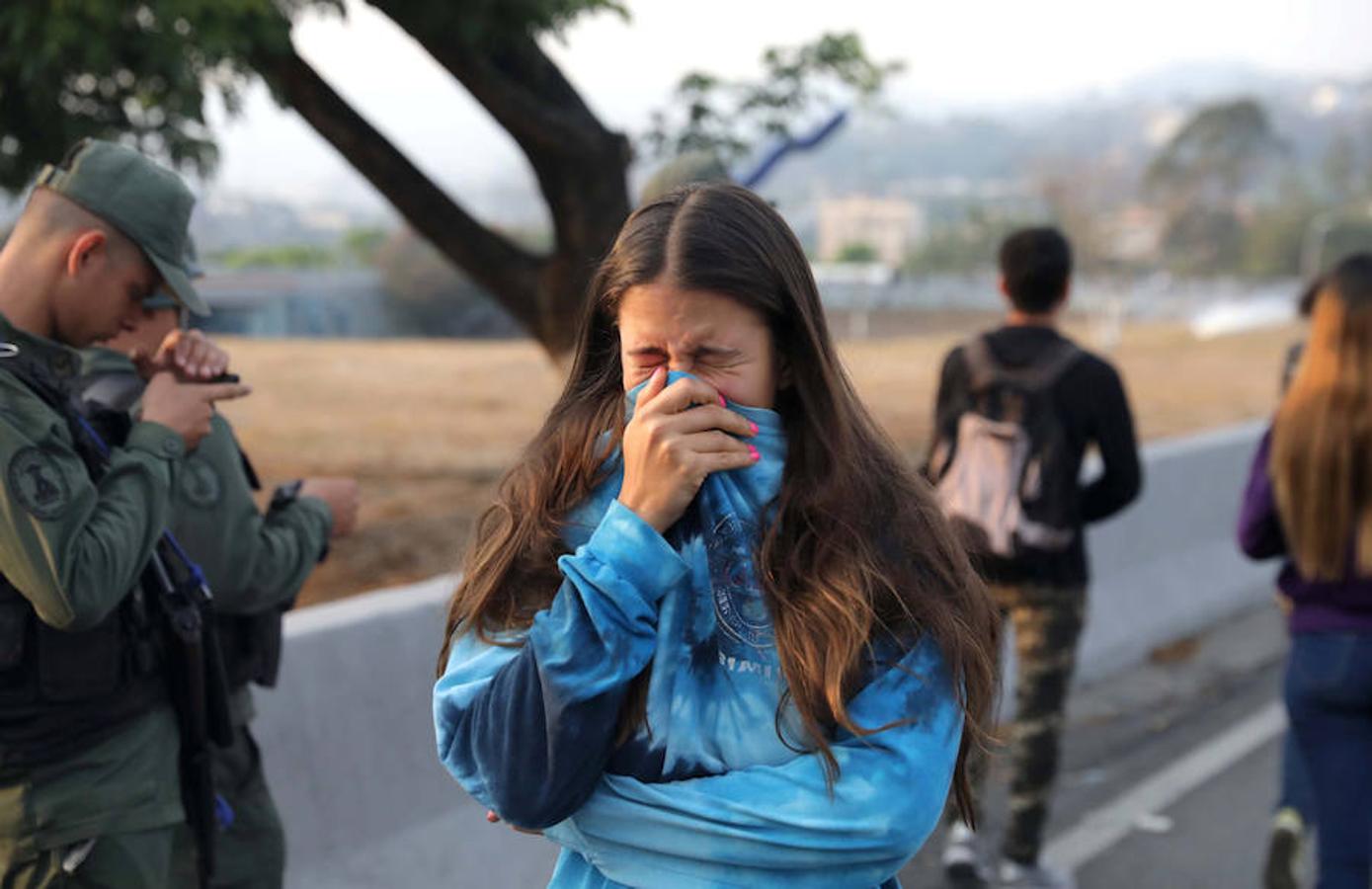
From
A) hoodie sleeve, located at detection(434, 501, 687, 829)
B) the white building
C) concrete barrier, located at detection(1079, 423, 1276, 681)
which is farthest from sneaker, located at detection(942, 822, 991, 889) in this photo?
the white building

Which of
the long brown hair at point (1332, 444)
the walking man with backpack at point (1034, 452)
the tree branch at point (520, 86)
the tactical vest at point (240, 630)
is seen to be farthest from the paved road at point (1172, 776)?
the tree branch at point (520, 86)

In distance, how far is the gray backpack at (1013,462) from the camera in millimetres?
4535

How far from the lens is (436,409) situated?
1850cm

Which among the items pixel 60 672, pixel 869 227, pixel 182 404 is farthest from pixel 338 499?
pixel 869 227

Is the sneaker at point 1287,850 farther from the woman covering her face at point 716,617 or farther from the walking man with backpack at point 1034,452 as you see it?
the woman covering her face at point 716,617

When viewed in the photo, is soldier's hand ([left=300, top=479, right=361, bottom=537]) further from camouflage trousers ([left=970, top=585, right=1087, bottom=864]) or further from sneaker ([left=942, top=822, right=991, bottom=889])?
sneaker ([left=942, top=822, right=991, bottom=889])

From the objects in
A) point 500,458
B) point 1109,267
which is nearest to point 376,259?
point 500,458

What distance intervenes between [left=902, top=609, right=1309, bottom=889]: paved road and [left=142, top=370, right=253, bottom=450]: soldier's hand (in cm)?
310

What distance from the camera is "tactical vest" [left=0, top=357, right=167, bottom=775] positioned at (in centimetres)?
250


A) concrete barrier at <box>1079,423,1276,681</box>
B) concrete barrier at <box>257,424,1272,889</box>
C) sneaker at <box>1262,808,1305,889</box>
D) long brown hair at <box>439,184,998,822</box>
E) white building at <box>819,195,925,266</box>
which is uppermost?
long brown hair at <box>439,184,998,822</box>

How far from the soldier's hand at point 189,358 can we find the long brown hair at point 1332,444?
275 centimetres

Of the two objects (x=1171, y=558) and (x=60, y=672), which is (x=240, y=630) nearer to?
(x=60, y=672)

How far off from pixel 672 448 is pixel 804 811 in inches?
18.7

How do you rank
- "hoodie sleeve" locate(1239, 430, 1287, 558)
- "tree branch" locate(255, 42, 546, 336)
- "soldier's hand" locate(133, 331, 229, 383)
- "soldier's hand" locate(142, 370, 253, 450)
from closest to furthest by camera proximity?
1. "soldier's hand" locate(142, 370, 253, 450)
2. "soldier's hand" locate(133, 331, 229, 383)
3. "hoodie sleeve" locate(1239, 430, 1287, 558)
4. "tree branch" locate(255, 42, 546, 336)
